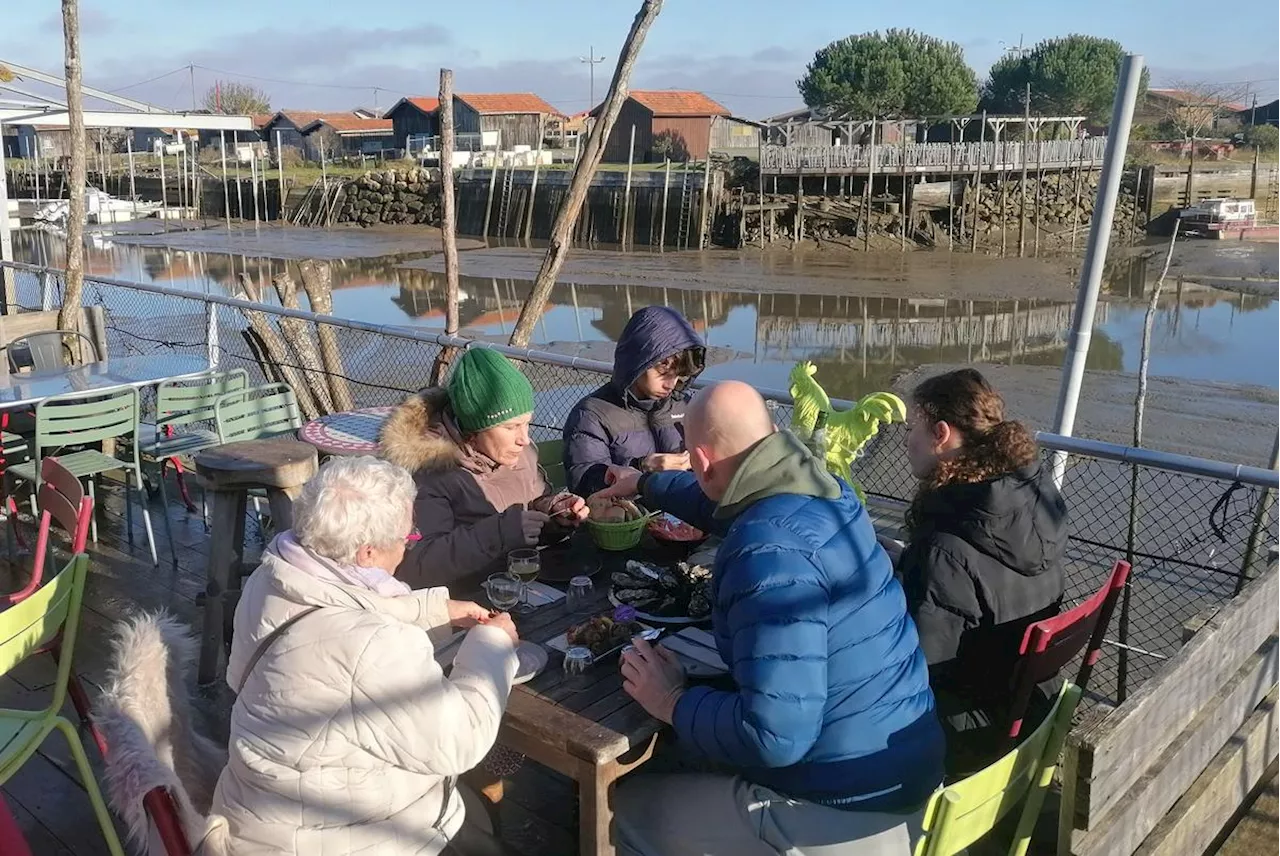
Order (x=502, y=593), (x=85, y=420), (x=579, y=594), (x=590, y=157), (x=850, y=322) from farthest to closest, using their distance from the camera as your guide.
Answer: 1. (x=850, y=322)
2. (x=590, y=157)
3. (x=85, y=420)
4. (x=579, y=594)
5. (x=502, y=593)

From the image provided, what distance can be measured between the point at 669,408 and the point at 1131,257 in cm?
3357

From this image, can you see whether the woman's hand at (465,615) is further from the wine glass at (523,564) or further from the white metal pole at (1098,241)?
the white metal pole at (1098,241)

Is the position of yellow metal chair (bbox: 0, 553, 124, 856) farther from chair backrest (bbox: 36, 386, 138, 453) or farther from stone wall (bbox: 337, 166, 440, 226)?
stone wall (bbox: 337, 166, 440, 226)

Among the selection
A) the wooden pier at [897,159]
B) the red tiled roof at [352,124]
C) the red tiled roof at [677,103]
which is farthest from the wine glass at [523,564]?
the red tiled roof at [352,124]

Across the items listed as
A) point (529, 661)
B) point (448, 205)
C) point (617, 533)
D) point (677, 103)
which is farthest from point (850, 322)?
point (677, 103)

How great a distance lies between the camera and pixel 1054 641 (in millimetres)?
2529

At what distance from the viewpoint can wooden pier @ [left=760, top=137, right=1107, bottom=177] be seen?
36.6 metres

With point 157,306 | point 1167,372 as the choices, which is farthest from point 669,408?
point 157,306

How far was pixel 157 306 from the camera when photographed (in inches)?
717

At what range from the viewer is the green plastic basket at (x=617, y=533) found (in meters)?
3.13

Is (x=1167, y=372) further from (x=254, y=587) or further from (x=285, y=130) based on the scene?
(x=285, y=130)

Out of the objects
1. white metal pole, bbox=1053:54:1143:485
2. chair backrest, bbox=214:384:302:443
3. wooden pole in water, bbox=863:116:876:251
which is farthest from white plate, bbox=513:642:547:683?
wooden pole in water, bbox=863:116:876:251

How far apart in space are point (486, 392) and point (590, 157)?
420 centimetres

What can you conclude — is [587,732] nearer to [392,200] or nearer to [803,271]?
[803,271]
